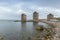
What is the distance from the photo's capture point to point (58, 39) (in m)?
20.4

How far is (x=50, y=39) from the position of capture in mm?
21203

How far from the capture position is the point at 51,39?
21312mm

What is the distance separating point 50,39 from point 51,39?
21 cm

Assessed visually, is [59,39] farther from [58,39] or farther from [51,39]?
[51,39]

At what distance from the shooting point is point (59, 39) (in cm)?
2031

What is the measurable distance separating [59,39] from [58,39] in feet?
0.50

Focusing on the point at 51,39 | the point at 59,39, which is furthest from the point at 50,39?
the point at 59,39

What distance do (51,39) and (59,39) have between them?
147cm

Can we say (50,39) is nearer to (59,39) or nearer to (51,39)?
(51,39)

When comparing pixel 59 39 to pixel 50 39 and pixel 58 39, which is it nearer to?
pixel 58 39

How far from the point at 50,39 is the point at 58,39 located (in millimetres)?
1394

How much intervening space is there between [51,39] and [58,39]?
4.38ft

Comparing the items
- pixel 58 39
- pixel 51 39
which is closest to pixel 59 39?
pixel 58 39
